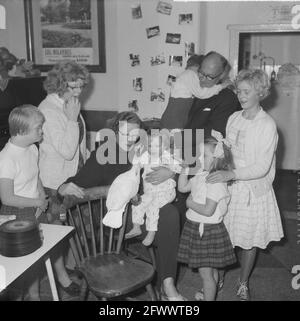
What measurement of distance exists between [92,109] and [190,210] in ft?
8.26

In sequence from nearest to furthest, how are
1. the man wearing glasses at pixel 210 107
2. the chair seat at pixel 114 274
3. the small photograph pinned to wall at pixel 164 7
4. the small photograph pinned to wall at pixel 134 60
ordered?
1. the chair seat at pixel 114 274
2. the man wearing glasses at pixel 210 107
3. the small photograph pinned to wall at pixel 164 7
4. the small photograph pinned to wall at pixel 134 60

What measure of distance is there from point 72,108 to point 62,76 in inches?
7.1

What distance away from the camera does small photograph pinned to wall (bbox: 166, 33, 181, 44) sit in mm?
3672

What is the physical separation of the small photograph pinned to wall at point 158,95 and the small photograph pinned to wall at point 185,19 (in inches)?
25.1

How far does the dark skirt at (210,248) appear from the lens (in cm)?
191

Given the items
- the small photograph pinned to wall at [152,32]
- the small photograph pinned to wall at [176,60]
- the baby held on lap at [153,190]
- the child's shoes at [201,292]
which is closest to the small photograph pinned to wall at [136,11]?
the small photograph pinned to wall at [152,32]

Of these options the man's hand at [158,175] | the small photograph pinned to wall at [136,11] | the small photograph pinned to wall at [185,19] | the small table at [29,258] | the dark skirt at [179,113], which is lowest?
the small table at [29,258]

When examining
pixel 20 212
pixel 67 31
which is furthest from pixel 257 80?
pixel 67 31

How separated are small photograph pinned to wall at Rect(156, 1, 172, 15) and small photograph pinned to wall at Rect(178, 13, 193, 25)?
0.39 feet

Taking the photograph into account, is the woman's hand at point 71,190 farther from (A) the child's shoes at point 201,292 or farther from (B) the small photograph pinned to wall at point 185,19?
(B) the small photograph pinned to wall at point 185,19

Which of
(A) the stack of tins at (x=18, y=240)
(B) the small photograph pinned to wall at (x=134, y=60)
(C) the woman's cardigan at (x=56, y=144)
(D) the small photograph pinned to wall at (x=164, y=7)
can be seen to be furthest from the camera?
(B) the small photograph pinned to wall at (x=134, y=60)

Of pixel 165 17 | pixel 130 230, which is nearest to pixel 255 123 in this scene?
pixel 130 230

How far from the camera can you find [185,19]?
3646 millimetres
